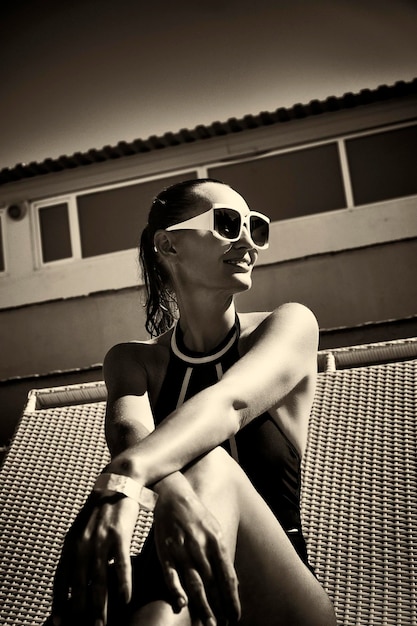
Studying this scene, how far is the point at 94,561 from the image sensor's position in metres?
1.40

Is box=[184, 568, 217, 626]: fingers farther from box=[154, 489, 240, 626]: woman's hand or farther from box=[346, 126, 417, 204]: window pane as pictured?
box=[346, 126, 417, 204]: window pane

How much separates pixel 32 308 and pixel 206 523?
9.20 metres

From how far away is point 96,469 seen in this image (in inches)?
103

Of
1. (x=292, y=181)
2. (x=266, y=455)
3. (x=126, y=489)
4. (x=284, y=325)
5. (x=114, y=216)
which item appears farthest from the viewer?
(x=114, y=216)

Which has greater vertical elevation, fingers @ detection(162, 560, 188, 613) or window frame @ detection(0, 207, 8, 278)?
window frame @ detection(0, 207, 8, 278)

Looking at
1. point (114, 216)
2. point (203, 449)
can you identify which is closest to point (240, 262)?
point (203, 449)

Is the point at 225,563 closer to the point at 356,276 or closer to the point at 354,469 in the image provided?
the point at 354,469

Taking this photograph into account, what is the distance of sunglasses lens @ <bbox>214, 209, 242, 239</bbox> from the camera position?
2084 mm

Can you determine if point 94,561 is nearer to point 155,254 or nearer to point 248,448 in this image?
point 248,448

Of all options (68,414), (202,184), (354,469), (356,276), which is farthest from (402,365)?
(356,276)

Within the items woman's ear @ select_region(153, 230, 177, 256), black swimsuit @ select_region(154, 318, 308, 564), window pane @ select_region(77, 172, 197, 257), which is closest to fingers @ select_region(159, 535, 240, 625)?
black swimsuit @ select_region(154, 318, 308, 564)

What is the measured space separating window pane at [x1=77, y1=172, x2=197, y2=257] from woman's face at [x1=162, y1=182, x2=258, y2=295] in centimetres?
898

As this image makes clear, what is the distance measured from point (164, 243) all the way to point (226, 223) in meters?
0.25

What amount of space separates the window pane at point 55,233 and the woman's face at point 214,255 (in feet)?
31.2
